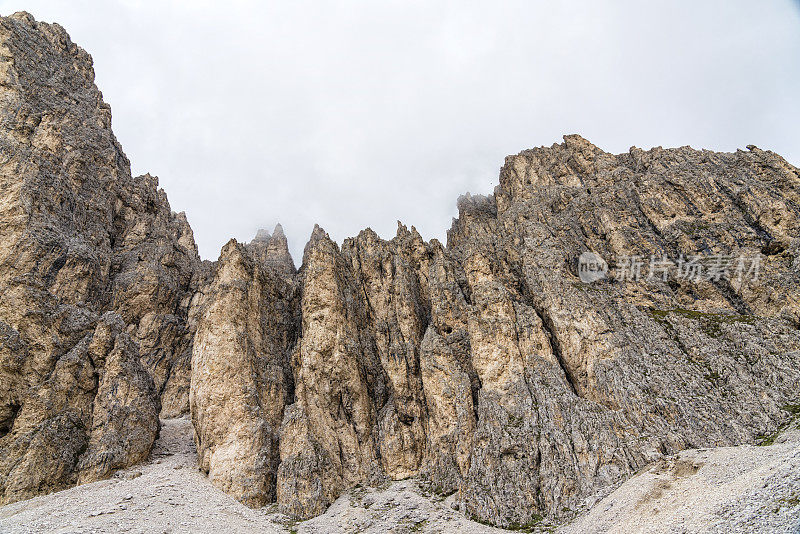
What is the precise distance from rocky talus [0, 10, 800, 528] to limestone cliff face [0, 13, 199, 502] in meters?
0.33

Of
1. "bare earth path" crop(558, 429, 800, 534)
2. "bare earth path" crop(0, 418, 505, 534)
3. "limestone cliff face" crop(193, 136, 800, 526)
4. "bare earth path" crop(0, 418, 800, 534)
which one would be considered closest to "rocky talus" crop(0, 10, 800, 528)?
"limestone cliff face" crop(193, 136, 800, 526)

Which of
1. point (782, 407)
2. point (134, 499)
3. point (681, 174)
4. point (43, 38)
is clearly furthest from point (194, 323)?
point (681, 174)

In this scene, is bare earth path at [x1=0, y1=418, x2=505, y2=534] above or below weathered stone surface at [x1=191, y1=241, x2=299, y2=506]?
below

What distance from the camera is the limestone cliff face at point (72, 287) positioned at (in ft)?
163

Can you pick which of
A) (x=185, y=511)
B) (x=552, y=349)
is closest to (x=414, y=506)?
(x=185, y=511)

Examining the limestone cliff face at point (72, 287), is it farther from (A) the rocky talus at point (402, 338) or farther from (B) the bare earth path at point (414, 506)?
(B) the bare earth path at point (414, 506)

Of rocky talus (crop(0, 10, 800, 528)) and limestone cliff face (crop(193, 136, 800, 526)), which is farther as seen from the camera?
rocky talus (crop(0, 10, 800, 528))

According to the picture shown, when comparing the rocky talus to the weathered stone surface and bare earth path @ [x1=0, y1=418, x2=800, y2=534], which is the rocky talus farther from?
bare earth path @ [x1=0, y1=418, x2=800, y2=534]

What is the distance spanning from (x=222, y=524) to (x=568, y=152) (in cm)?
11712

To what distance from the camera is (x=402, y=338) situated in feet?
238

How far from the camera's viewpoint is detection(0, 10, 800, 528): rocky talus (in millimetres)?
47875

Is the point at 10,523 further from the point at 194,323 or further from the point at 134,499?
the point at 194,323

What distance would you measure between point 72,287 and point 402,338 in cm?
5566

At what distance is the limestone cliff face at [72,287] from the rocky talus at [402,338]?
12.9 inches
